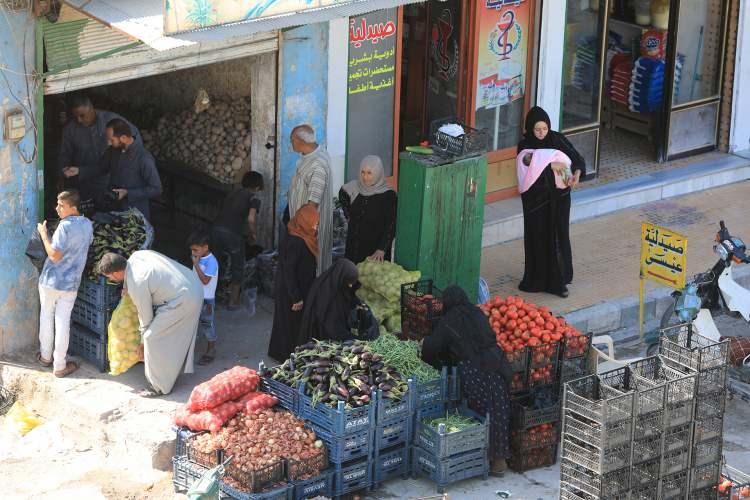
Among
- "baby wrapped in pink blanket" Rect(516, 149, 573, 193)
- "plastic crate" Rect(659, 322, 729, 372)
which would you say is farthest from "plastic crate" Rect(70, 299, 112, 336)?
"plastic crate" Rect(659, 322, 729, 372)

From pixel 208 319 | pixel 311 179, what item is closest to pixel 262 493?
pixel 208 319

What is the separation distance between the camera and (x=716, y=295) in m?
12.1

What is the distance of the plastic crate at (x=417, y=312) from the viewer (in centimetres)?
1123

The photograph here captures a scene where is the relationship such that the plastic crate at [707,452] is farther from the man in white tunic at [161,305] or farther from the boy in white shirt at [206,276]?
the boy in white shirt at [206,276]

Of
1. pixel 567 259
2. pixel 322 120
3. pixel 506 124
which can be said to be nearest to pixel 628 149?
pixel 506 124

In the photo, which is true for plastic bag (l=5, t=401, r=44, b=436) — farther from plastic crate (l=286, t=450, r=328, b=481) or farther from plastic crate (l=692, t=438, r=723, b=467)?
plastic crate (l=692, t=438, r=723, b=467)

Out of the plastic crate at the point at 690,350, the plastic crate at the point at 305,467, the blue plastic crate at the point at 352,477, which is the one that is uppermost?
the plastic crate at the point at 690,350

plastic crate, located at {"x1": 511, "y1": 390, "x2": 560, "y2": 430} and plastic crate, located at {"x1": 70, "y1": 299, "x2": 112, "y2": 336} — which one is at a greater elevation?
plastic crate, located at {"x1": 70, "y1": 299, "x2": 112, "y2": 336}

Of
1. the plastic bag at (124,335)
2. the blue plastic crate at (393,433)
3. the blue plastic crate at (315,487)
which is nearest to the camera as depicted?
the blue plastic crate at (315,487)

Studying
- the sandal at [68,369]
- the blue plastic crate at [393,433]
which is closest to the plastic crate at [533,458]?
the blue plastic crate at [393,433]

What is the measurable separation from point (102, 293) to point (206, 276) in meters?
0.82

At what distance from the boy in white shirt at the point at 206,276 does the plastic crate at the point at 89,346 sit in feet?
2.48

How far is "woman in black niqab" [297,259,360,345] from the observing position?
10875 mm

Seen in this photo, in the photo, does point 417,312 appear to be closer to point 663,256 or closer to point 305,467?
point 305,467
